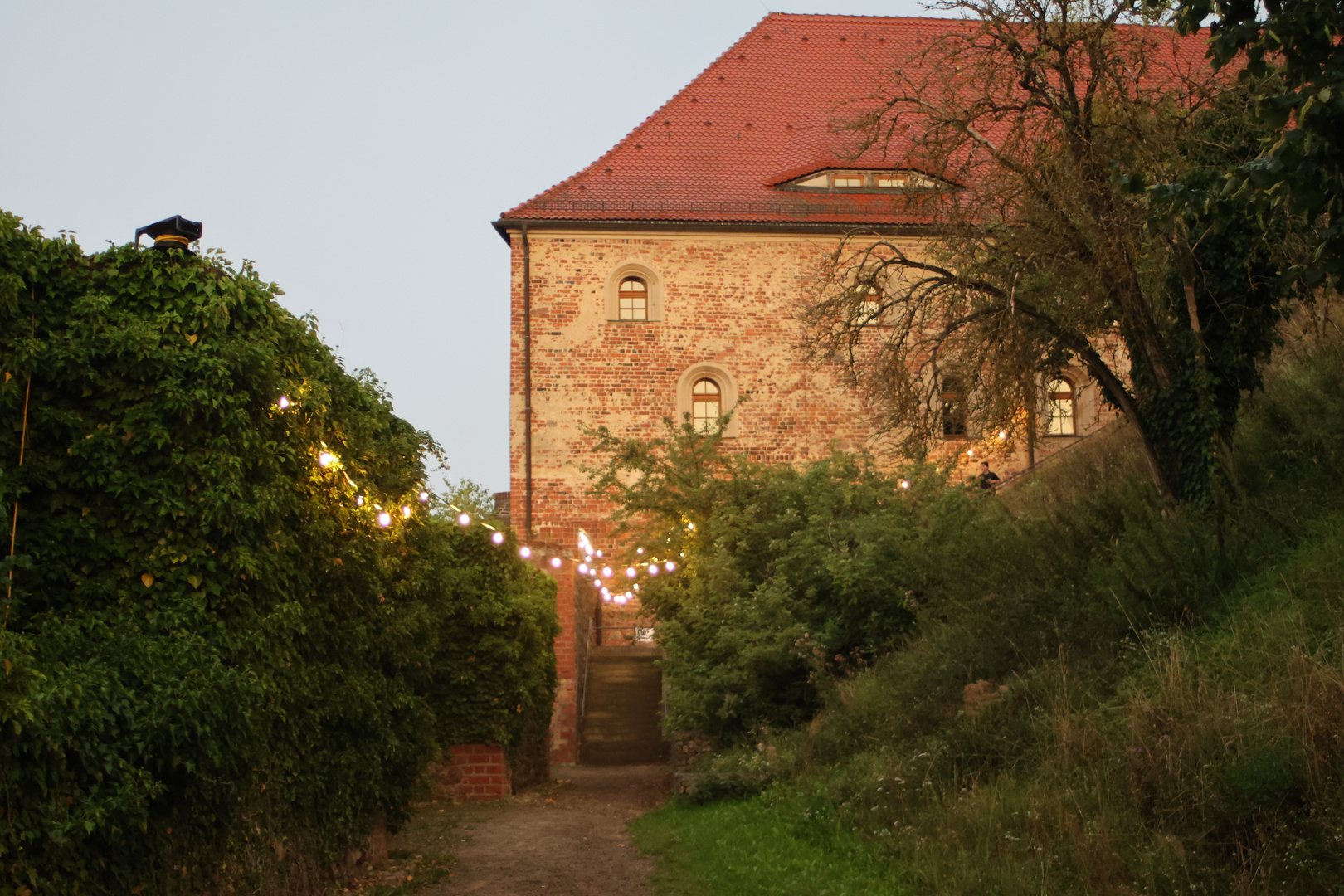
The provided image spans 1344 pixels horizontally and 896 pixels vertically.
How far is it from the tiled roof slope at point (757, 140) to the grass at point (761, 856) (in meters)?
16.1

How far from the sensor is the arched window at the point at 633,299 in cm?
2564

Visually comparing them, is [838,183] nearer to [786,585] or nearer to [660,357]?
[660,357]

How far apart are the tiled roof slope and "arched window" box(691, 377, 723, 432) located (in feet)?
12.0

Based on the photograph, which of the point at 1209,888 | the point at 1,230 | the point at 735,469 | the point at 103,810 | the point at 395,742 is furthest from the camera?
the point at 735,469

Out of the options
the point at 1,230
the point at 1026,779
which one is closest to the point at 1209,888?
the point at 1026,779

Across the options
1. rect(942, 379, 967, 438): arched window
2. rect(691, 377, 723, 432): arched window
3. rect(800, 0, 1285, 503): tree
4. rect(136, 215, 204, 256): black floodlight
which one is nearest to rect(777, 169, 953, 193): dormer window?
rect(691, 377, 723, 432): arched window

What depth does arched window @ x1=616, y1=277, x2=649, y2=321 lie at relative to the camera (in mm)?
25641

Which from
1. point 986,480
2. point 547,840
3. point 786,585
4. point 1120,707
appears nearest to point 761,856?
point 1120,707

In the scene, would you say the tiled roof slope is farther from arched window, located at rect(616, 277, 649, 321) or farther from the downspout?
arched window, located at rect(616, 277, 649, 321)

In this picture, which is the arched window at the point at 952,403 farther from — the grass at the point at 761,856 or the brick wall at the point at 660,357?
the brick wall at the point at 660,357

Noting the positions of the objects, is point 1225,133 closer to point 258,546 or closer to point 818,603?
point 818,603

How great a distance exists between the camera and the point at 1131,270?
34.4ft

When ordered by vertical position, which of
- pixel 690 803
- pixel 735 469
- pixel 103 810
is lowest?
pixel 690 803

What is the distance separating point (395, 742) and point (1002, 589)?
18.1ft
